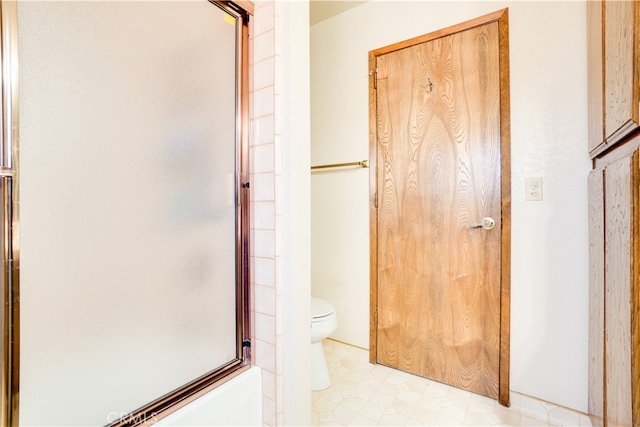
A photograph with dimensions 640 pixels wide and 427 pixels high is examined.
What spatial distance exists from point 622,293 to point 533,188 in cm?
71

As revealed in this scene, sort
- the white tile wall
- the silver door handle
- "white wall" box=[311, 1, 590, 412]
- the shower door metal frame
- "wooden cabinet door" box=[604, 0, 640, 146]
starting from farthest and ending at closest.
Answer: the silver door handle < "white wall" box=[311, 1, 590, 412] < the white tile wall < "wooden cabinet door" box=[604, 0, 640, 146] < the shower door metal frame

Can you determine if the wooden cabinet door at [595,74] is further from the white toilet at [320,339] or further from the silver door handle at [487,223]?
the white toilet at [320,339]

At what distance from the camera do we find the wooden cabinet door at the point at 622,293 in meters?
0.82

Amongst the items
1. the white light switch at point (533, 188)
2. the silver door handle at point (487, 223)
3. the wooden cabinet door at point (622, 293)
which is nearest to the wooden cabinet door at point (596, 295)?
the wooden cabinet door at point (622, 293)

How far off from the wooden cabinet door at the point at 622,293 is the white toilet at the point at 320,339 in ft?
3.72

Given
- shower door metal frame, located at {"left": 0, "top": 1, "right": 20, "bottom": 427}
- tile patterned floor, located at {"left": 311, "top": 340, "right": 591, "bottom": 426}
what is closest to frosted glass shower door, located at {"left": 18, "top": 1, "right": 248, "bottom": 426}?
shower door metal frame, located at {"left": 0, "top": 1, "right": 20, "bottom": 427}

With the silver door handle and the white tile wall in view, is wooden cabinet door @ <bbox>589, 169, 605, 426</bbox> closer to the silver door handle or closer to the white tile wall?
the silver door handle

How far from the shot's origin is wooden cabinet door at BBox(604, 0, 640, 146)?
2.69ft

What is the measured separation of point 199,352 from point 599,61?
1.76 meters

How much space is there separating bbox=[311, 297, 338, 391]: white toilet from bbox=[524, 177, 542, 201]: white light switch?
118 centimetres

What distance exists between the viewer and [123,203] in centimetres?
80

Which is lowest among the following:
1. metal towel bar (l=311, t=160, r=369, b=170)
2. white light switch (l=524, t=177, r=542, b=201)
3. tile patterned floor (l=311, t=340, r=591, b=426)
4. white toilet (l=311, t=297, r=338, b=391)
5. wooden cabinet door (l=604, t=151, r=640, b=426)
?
tile patterned floor (l=311, t=340, r=591, b=426)

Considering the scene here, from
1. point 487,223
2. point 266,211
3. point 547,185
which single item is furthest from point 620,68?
point 266,211

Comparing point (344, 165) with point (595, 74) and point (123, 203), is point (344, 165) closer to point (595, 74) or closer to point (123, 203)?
point (595, 74)
